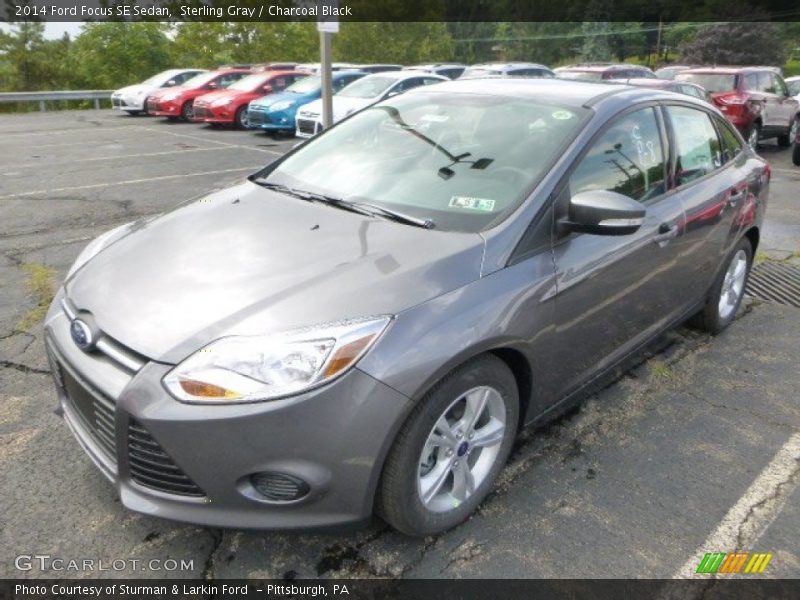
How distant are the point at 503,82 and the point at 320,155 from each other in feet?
3.49

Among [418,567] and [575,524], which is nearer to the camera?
[418,567]

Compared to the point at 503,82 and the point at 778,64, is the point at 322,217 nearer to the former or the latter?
the point at 503,82

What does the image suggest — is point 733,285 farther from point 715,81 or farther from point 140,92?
point 140,92

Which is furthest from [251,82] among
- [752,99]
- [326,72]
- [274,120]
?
[752,99]

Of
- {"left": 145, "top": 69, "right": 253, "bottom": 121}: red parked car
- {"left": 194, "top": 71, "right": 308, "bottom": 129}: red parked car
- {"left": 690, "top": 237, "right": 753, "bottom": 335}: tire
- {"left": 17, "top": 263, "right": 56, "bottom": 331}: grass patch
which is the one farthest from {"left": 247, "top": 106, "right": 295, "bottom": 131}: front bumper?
{"left": 690, "top": 237, "right": 753, "bottom": 335}: tire

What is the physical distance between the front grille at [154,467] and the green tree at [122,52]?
40.4m

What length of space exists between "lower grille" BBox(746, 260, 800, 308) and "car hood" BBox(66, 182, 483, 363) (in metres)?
3.66

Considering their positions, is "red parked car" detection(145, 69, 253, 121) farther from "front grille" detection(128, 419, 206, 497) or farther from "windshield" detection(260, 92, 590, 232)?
"front grille" detection(128, 419, 206, 497)

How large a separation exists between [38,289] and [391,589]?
3837mm

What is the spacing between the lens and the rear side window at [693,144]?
349cm

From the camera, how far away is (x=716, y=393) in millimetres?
3506

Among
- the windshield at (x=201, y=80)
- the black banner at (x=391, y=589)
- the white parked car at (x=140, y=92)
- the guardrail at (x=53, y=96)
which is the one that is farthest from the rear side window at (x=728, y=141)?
the guardrail at (x=53, y=96)

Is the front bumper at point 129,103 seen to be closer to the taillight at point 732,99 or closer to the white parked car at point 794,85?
the taillight at point 732,99

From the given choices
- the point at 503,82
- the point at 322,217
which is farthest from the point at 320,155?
the point at 503,82
